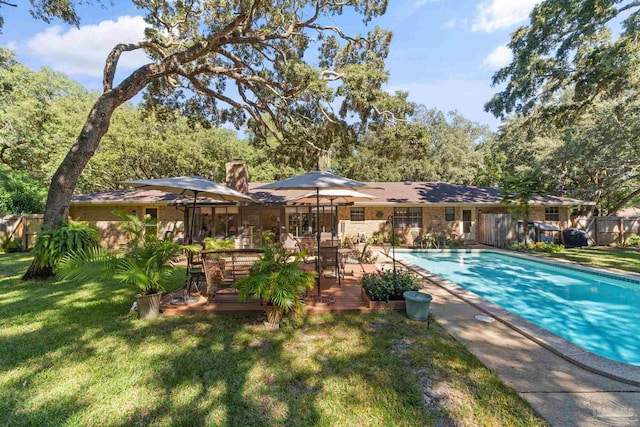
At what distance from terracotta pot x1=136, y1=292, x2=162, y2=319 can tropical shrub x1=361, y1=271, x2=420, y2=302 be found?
4.05m

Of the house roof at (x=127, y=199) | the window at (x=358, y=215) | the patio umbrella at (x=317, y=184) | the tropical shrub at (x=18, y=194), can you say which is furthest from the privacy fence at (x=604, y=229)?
the tropical shrub at (x=18, y=194)

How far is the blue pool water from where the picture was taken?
540cm

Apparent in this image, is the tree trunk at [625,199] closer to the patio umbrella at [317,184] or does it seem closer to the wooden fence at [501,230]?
the wooden fence at [501,230]

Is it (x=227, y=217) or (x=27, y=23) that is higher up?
(x=27, y=23)

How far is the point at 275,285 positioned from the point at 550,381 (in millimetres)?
3755

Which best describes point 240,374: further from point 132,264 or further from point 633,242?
point 633,242

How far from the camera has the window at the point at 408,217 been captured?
1748cm

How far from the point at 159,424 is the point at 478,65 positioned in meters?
16.4

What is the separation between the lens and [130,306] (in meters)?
5.71

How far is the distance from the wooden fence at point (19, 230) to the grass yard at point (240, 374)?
38.4 feet

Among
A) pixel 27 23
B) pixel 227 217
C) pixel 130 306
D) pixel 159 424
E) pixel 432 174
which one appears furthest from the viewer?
pixel 432 174

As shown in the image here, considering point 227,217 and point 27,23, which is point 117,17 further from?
point 227,217

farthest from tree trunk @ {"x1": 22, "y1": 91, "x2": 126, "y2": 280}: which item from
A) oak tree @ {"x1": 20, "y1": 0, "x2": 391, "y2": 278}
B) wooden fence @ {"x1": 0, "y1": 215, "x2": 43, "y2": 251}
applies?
wooden fence @ {"x1": 0, "y1": 215, "x2": 43, "y2": 251}

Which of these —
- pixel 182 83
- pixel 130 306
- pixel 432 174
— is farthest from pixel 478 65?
pixel 432 174
